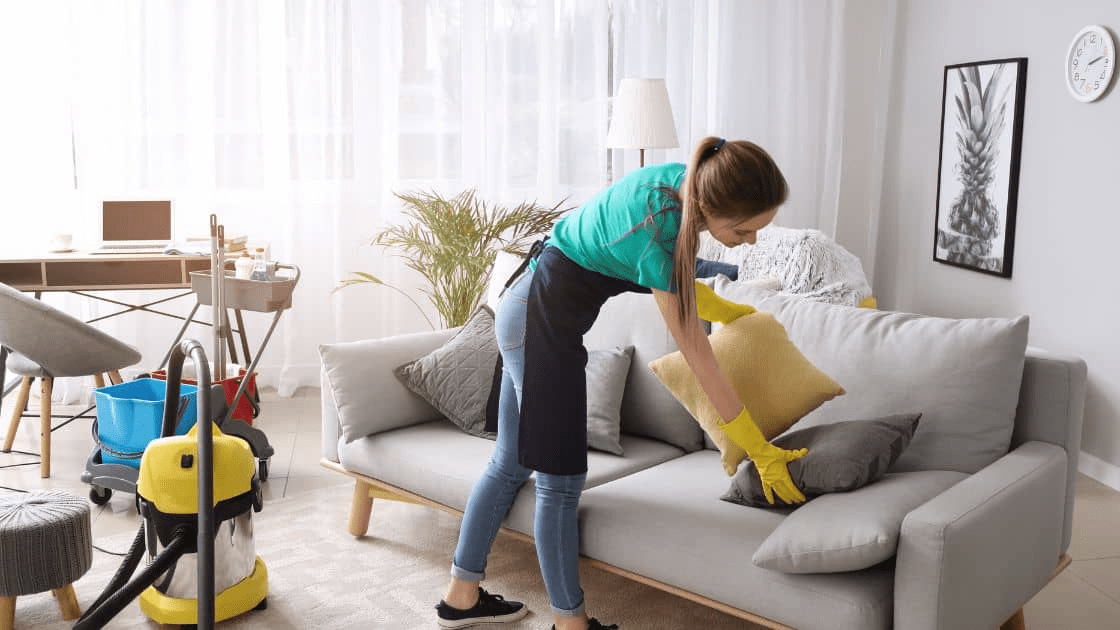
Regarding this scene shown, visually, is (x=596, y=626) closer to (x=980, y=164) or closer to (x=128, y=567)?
(x=128, y=567)

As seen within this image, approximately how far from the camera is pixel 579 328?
227 cm

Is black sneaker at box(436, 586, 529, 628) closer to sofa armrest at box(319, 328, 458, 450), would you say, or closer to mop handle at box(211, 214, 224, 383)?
sofa armrest at box(319, 328, 458, 450)

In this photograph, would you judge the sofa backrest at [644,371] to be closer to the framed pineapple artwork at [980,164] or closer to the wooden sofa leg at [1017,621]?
the wooden sofa leg at [1017,621]

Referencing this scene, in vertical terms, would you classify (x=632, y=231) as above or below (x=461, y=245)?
above

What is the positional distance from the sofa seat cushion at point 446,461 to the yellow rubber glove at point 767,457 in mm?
512

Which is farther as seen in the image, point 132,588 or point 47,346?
point 47,346

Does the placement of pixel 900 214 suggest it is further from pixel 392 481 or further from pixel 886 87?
pixel 392 481

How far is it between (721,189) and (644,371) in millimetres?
1019

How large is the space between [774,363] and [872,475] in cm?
34

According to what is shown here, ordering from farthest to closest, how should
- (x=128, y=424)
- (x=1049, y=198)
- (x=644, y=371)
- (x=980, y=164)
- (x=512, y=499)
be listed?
(x=980, y=164) → (x=1049, y=198) → (x=128, y=424) → (x=644, y=371) → (x=512, y=499)

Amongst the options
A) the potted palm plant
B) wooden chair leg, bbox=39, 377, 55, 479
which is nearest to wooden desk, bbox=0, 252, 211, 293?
wooden chair leg, bbox=39, 377, 55, 479

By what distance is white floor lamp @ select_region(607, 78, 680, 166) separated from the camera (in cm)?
451

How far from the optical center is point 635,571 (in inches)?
91.3

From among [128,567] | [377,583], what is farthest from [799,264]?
[128,567]
